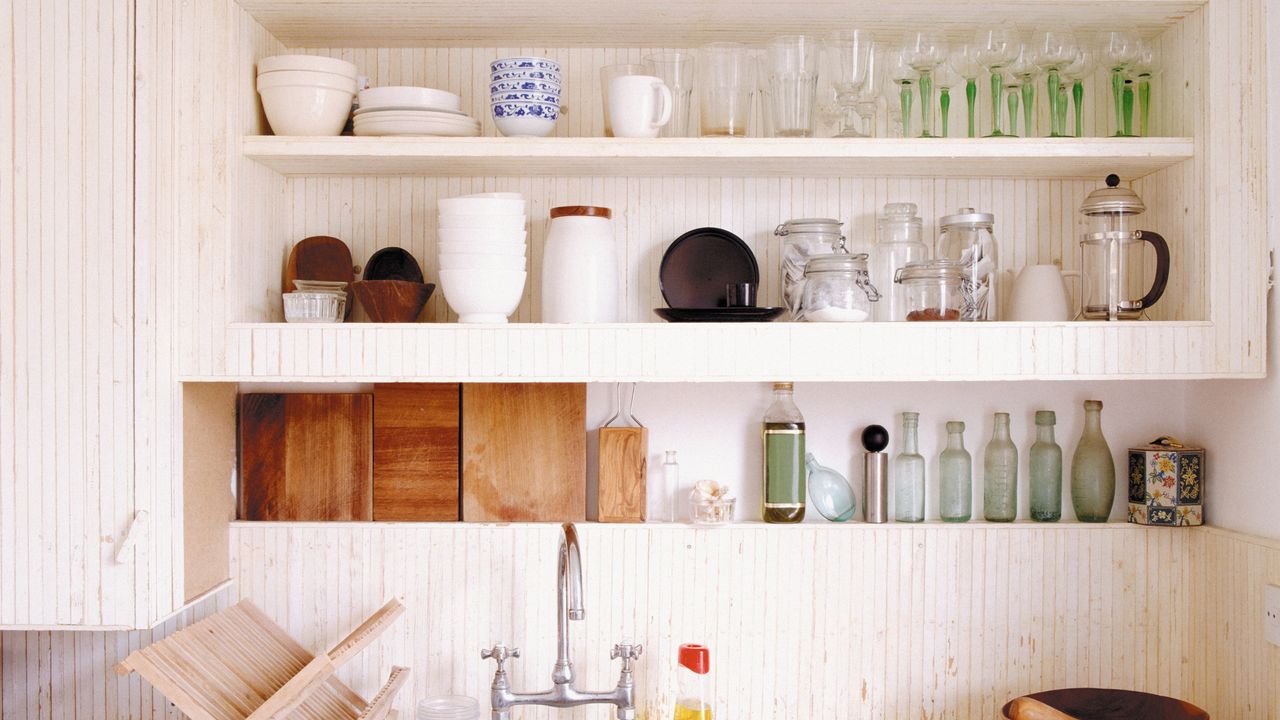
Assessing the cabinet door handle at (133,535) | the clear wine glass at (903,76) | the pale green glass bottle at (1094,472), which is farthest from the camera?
the pale green glass bottle at (1094,472)

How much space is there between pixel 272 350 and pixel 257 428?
0.31 meters

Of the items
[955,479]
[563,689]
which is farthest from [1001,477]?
[563,689]

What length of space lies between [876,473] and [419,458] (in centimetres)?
89

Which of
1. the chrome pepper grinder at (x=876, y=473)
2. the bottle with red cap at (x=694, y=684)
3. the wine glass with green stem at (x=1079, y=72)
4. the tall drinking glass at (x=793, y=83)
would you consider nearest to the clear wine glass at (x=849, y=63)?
the tall drinking glass at (x=793, y=83)

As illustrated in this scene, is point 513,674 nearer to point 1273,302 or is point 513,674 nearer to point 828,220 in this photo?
point 828,220

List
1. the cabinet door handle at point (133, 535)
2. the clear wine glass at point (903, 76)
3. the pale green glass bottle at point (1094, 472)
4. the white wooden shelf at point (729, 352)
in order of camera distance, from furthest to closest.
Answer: the pale green glass bottle at point (1094, 472)
the clear wine glass at point (903, 76)
the white wooden shelf at point (729, 352)
the cabinet door handle at point (133, 535)

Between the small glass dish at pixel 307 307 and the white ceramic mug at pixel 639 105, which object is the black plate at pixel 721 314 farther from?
the small glass dish at pixel 307 307

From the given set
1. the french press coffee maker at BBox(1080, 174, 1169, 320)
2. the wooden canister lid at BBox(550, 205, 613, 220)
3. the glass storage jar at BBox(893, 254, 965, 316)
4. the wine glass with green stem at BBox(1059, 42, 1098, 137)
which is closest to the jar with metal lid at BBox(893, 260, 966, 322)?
the glass storage jar at BBox(893, 254, 965, 316)

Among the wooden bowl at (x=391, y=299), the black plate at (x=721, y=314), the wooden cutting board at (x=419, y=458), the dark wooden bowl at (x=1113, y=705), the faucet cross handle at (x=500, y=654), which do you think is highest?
the wooden bowl at (x=391, y=299)

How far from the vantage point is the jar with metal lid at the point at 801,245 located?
1.75 meters

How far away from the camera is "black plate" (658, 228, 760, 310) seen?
179 centimetres

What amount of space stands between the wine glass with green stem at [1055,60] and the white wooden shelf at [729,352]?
39cm

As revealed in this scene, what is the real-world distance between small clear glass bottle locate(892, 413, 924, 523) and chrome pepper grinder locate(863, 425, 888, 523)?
0.03 meters

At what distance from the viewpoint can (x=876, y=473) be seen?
5.97 ft
